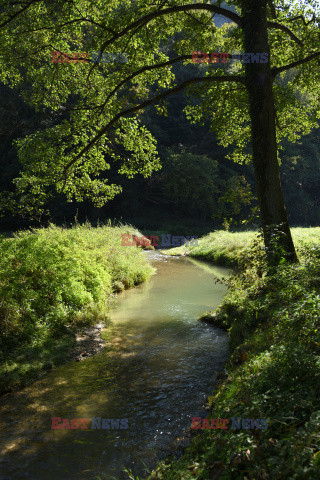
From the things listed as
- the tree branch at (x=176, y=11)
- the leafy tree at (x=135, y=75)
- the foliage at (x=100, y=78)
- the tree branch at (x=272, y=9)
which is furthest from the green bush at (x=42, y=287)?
the tree branch at (x=272, y=9)

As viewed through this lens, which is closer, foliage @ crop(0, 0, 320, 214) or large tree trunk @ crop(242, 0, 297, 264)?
large tree trunk @ crop(242, 0, 297, 264)

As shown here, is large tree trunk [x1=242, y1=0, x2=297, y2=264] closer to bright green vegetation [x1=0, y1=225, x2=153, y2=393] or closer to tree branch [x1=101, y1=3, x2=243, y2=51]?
tree branch [x1=101, y1=3, x2=243, y2=51]

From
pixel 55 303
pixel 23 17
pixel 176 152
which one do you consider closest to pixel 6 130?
pixel 176 152

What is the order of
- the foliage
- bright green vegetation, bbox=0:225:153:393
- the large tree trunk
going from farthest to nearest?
the foliage
the large tree trunk
bright green vegetation, bbox=0:225:153:393

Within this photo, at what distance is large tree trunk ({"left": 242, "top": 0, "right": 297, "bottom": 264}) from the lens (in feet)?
22.3

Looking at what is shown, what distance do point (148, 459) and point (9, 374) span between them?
10.1 ft

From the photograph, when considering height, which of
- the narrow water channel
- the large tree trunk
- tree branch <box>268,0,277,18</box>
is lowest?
the narrow water channel

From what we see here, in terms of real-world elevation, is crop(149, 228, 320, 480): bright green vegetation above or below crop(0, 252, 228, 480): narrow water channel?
above

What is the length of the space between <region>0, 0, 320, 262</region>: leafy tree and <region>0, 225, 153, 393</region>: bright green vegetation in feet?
5.44

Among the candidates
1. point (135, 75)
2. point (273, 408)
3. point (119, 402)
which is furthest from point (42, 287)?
point (273, 408)

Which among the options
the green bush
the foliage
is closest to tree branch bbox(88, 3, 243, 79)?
the foliage

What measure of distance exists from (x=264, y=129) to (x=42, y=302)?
244 inches

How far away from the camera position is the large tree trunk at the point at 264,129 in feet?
22.3

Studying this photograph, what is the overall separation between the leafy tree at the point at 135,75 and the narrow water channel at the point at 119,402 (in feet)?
10.7
